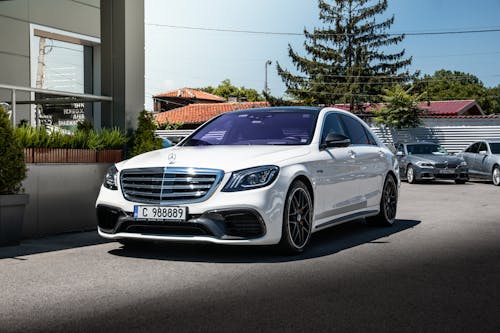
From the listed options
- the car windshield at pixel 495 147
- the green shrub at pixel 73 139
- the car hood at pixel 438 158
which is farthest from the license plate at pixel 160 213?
the car windshield at pixel 495 147

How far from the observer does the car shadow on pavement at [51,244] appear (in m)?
7.50

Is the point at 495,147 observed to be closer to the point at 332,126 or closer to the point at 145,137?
the point at 145,137

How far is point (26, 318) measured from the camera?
4.55m

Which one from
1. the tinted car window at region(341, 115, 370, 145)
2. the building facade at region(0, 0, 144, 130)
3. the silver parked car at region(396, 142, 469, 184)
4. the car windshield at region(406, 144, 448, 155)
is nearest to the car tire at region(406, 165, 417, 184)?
the silver parked car at region(396, 142, 469, 184)

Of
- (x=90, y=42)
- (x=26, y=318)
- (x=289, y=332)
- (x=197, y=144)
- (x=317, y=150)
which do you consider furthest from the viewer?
(x=90, y=42)

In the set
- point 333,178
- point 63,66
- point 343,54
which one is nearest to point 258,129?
point 333,178

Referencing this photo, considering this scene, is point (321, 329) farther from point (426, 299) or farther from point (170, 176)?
point (170, 176)

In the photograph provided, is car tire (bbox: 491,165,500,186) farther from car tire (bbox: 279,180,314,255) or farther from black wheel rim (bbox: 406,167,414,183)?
car tire (bbox: 279,180,314,255)

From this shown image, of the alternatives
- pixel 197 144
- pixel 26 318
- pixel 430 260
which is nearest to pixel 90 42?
pixel 197 144

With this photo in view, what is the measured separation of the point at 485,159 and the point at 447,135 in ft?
38.1

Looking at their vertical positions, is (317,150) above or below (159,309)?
above

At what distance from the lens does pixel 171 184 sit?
22.4 ft

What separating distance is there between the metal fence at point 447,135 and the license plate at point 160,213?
86.8ft

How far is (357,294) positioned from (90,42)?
47.3ft
